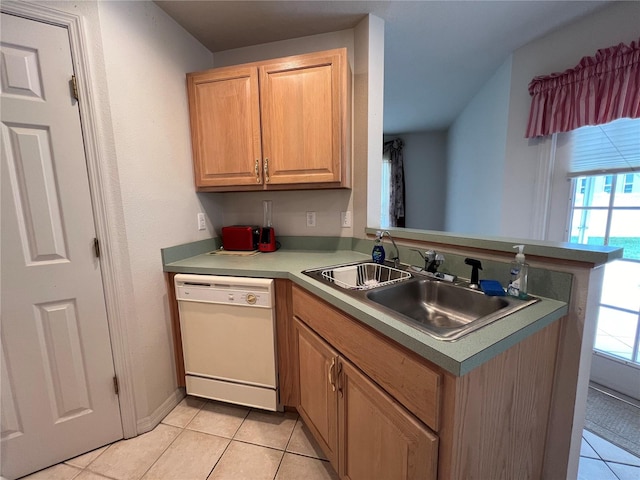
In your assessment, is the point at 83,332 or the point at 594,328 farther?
the point at 83,332

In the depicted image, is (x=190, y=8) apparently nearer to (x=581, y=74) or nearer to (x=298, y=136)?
(x=298, y=136)

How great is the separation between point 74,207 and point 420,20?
2.19m

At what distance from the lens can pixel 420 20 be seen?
1.66 meters

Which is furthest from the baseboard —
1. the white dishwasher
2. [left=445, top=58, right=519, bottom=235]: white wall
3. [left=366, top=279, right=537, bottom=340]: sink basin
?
[left=445, top=58, right=519, bottom=235]: white wall

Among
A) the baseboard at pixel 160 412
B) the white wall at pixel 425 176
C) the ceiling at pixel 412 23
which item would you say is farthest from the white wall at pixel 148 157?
the white wall at pixel 425 176

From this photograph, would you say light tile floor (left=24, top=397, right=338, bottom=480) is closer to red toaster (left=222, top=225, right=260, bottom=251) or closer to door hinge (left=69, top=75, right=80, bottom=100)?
red toaster (left=222, top=225, right=260, bottom=251)

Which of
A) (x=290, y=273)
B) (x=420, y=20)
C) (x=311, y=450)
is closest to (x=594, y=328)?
(x=290, y=273)

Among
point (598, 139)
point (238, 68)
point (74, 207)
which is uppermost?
point (238, 68)

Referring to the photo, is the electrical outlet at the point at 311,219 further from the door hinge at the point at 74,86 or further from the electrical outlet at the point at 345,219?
the door hinge at the point at 74,86

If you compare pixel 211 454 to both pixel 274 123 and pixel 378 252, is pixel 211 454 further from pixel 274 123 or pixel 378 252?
pixel 274 123

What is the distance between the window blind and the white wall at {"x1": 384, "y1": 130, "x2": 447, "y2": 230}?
2.96 meters

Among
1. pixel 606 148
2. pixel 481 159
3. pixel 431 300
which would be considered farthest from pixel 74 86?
pixel 481 159

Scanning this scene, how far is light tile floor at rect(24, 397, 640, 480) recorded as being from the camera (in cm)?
125

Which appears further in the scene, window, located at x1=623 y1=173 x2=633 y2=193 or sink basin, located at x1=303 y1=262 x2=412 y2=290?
window, located at x1=623 y1=173 x2=633 y2=193
